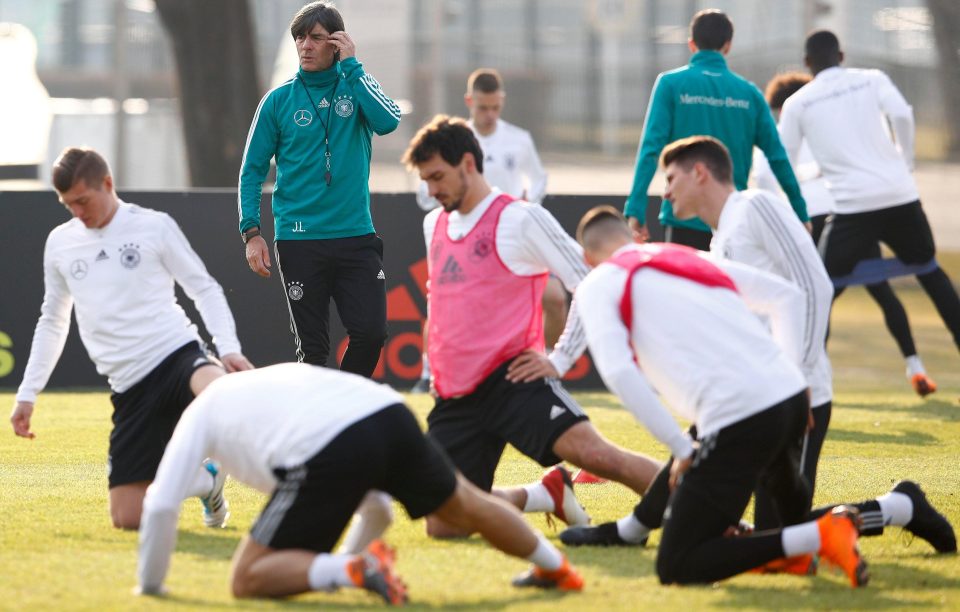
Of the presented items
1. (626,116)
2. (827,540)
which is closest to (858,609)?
(827,540)

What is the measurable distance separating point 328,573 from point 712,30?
5.10 meters

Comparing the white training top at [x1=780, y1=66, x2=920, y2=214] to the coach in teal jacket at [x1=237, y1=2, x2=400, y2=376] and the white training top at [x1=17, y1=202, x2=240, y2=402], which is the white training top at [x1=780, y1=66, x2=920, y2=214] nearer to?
the coach in teal jacket at [x1=237, y1=2, x2=400, y2=376]

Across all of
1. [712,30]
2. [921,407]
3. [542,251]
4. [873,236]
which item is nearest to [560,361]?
[542,251]

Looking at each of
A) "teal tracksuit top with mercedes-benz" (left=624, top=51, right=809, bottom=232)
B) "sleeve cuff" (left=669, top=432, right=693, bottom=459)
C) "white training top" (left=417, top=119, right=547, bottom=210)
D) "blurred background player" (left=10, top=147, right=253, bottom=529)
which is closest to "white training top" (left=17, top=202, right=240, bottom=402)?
"blurred background player" (left=10, top=147, right=253, bottom=529)

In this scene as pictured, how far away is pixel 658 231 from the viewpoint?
41.2 ft

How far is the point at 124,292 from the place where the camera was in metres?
6.76

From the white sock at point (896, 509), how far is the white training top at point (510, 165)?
6084 mm

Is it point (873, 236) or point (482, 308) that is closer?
point (482, 308)

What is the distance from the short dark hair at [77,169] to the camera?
6.55m

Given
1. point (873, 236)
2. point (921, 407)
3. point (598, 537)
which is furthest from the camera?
point (921, 407)

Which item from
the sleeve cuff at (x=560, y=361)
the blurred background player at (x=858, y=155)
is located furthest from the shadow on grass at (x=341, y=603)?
the blurred background player at (x=858, y=155)

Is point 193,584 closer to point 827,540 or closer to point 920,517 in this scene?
point 827,540

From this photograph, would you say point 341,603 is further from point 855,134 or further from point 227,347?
point 855,134

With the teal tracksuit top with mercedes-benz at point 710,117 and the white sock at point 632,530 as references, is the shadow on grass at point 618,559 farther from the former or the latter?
the teal tracksuit top with mercedes-benz at point 710,117
